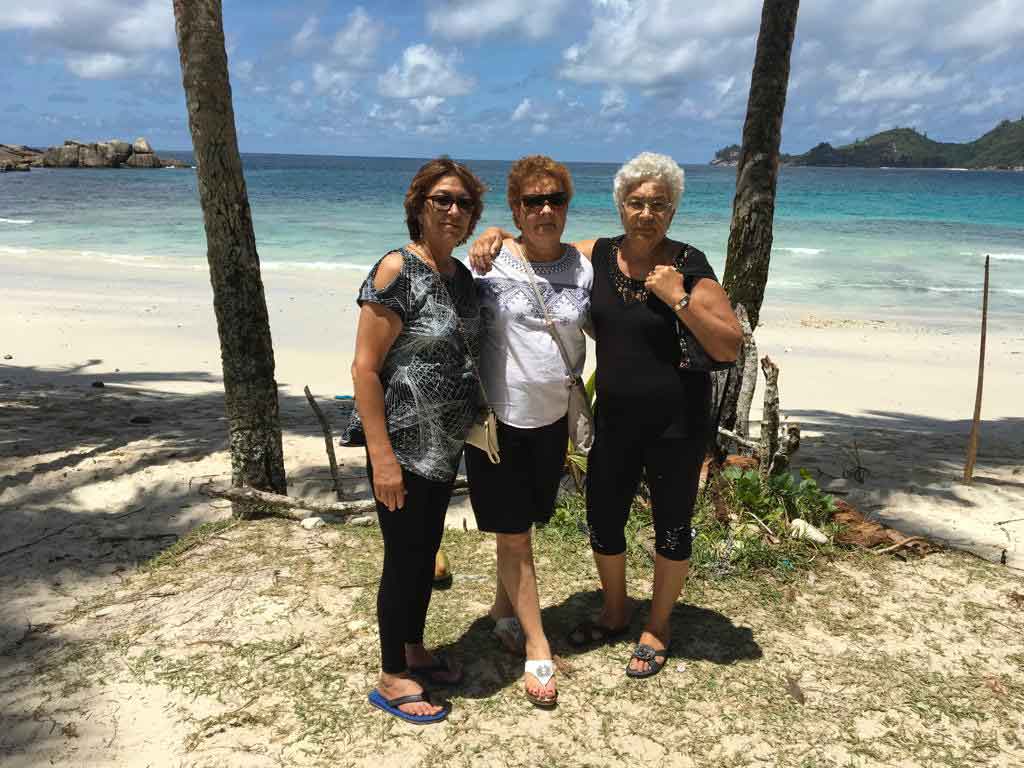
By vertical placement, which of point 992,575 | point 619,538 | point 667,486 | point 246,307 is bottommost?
point 992,575

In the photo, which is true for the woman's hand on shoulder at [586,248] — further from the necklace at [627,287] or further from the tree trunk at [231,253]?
the tree trunk at [231,253]

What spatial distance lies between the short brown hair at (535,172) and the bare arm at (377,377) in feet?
1.76

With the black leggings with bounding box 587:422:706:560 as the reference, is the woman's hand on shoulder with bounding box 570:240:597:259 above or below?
above

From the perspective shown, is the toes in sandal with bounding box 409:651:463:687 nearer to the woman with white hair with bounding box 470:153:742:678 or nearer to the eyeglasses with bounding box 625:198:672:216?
the woman with white hair with bounding box 470:153:742:678

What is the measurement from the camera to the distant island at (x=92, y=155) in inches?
2943

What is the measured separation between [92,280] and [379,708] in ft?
52.2

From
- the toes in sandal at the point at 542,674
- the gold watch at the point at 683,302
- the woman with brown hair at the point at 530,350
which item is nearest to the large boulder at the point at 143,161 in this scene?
the woman with brown hair at the point at 530,350

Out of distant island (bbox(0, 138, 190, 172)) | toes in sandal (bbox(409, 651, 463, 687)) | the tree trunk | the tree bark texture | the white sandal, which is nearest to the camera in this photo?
toes in sandal (bbox(409, 651, 463, 687))

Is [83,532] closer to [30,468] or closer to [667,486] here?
[30,468]

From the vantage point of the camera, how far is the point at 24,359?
916cm

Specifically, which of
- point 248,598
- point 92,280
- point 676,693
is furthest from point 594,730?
point 92,280

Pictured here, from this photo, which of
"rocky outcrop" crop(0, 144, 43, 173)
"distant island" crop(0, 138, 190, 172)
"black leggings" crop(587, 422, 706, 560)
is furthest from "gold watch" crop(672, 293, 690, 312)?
"distant island" crop(0, 138, 190, 172)

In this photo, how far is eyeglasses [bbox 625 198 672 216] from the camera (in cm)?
273

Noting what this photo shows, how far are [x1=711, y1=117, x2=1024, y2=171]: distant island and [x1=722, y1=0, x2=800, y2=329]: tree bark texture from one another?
146 m
